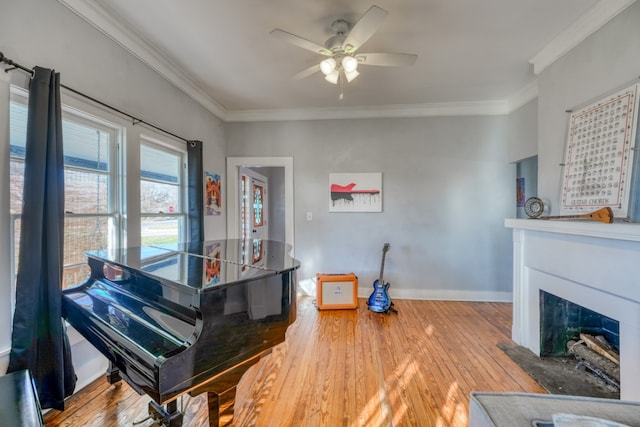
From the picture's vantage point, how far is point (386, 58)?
2021mm

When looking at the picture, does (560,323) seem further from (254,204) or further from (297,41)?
(254,204)

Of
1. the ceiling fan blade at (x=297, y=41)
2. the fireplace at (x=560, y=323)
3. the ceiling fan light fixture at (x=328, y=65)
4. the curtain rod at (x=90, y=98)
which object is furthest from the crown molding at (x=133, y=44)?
the fireplace at (x=560, y=323)

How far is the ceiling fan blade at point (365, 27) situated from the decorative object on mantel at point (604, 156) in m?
1.63

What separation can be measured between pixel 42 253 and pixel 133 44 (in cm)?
171

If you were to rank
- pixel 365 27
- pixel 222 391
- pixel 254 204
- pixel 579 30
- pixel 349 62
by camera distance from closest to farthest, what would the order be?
pixel 222 391 < pixel 365 27 < pixel 349 62 < pixel 579 30 < pixel 254 204

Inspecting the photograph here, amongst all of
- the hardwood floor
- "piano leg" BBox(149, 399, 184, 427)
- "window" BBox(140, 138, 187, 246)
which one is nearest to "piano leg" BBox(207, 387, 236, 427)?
"piano leg" BBox(149, 399, 184, 427)

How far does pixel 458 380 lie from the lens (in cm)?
196

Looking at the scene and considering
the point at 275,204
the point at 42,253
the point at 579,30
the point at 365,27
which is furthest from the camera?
the point at 275,204

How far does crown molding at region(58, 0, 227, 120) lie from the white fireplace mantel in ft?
11.5

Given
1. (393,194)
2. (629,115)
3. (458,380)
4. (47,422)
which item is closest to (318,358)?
(458,380)

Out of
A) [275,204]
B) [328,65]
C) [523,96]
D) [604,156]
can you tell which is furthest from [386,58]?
[275,204]

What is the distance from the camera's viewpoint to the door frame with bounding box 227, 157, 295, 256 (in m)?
3.86

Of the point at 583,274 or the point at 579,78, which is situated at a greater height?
the point at 579,78

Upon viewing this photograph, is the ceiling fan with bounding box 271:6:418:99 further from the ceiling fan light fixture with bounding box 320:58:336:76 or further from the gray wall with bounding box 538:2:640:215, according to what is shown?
the gray wall with bounding box 538:2:640:215
